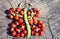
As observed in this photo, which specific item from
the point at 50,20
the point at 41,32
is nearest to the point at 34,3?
A: the point at 50,20

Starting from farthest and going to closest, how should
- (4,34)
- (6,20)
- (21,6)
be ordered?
(21,6), (6,20), (4,34)

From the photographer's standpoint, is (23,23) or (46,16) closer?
(23,23)

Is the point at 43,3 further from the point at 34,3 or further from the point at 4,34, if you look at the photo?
the point at 4,34
